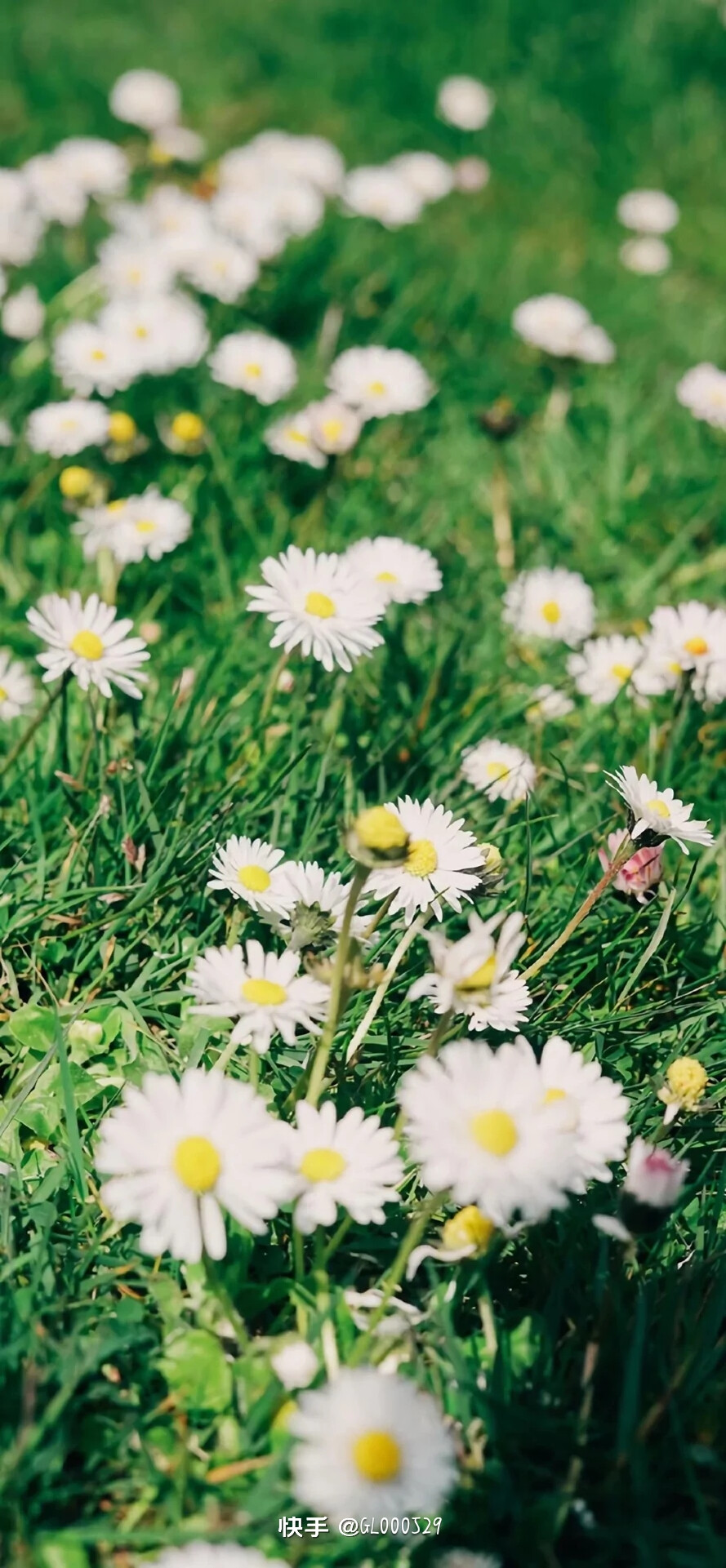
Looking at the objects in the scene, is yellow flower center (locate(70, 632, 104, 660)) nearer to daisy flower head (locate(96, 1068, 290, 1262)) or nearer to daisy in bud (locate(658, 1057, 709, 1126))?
daisy flower head (locate(96, 1068, 290, 1262))

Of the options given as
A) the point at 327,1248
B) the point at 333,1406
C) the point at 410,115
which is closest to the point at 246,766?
the point at 327,1248

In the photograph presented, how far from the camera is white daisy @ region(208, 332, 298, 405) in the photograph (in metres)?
2.44

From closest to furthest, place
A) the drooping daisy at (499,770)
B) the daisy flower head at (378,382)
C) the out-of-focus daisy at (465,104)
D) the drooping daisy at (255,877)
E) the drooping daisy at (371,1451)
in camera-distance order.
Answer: the drooping daisy at (371,1451), the drooping daisy at (255,877), the drooping daisy at (499,770), the daisy flower head at (378,382), the out-of-focus daisy at (465,104)

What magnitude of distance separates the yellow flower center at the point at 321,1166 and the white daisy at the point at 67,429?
1.45m

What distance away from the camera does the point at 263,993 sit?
122cm

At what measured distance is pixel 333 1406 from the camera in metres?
1.00

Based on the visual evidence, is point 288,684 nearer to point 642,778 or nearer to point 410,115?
point 642,778

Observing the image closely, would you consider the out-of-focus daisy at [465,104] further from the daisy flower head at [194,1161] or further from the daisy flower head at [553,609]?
the daisy flower head at [194,1161]

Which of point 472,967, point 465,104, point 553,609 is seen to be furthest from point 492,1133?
point 465,104

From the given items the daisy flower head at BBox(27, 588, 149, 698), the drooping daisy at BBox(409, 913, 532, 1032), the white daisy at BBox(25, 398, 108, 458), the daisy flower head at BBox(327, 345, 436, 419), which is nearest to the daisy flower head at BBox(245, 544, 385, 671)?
the daisy flower head at BBox(27, 588, 149, 698)

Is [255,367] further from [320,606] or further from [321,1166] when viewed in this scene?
[321,1166]

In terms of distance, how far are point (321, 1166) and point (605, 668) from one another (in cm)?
104

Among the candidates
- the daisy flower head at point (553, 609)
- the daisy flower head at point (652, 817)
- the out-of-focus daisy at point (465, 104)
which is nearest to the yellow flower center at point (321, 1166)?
the daisy flower head at point (652, 817)

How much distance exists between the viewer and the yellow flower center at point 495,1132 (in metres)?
1.06
